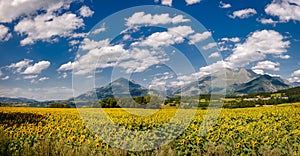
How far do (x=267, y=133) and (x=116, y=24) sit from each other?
6.02 metres

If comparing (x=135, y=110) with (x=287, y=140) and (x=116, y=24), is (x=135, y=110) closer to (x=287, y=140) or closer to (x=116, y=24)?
(x=116, y=24)

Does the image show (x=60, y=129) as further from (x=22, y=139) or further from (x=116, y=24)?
(x=116, y=24)

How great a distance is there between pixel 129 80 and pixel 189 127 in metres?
2.83

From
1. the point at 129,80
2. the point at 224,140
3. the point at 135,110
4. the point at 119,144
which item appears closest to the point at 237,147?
the point at 224,140

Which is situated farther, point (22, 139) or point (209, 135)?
point (209, 135)

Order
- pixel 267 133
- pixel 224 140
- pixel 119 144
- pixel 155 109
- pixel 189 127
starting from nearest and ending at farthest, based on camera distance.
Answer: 1. pixel 119 144
2. pixel 224 140
3. pixel 267 133
4. pixel 189 127
5. pixel 155 109

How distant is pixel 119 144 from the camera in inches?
313

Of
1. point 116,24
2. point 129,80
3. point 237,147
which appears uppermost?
point 116,24

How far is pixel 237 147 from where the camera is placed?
8.26 metres

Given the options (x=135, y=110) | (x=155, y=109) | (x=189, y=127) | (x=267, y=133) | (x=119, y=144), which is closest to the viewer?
(x=119, y=144)

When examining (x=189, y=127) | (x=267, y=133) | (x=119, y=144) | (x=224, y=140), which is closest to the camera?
(x=119, y=144)

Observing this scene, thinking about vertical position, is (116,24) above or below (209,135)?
above

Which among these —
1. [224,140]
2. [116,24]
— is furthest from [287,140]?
[116,24]

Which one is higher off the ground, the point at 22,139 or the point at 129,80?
the point at 129,80
